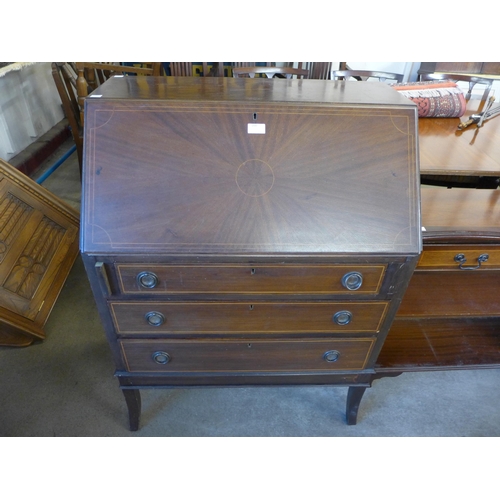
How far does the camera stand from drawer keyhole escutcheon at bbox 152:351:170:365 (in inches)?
46.1

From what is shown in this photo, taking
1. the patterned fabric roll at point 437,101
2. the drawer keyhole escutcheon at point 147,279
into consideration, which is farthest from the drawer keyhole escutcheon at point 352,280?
the patterned fabric roll at point 437,101

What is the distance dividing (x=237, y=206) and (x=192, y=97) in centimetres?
33

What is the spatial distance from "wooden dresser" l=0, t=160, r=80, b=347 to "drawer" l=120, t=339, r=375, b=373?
0.90 m

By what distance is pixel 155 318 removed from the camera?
107 centimetres

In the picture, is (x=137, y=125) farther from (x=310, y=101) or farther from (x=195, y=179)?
(x=310, y=101)

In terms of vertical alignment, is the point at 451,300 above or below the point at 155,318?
below

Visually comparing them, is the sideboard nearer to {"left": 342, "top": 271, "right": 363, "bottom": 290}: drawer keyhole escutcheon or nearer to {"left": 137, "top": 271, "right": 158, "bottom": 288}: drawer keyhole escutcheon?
{"left": 342, "top": 271, "right": 363, "bottom": 290}: drawer keyhole escutcheon

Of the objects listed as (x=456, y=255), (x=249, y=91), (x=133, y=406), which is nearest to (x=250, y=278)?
(x=249, y=91)

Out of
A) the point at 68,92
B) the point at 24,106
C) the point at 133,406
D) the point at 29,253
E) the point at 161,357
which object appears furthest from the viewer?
the point at 24,106

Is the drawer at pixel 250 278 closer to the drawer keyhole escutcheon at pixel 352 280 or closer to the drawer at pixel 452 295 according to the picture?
the drawer keyhole escutcheon at pixel 352 280

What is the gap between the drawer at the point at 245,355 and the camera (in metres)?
1.16

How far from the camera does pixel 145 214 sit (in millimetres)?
927

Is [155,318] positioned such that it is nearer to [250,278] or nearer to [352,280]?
[250,278]

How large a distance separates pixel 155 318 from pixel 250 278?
32cm
